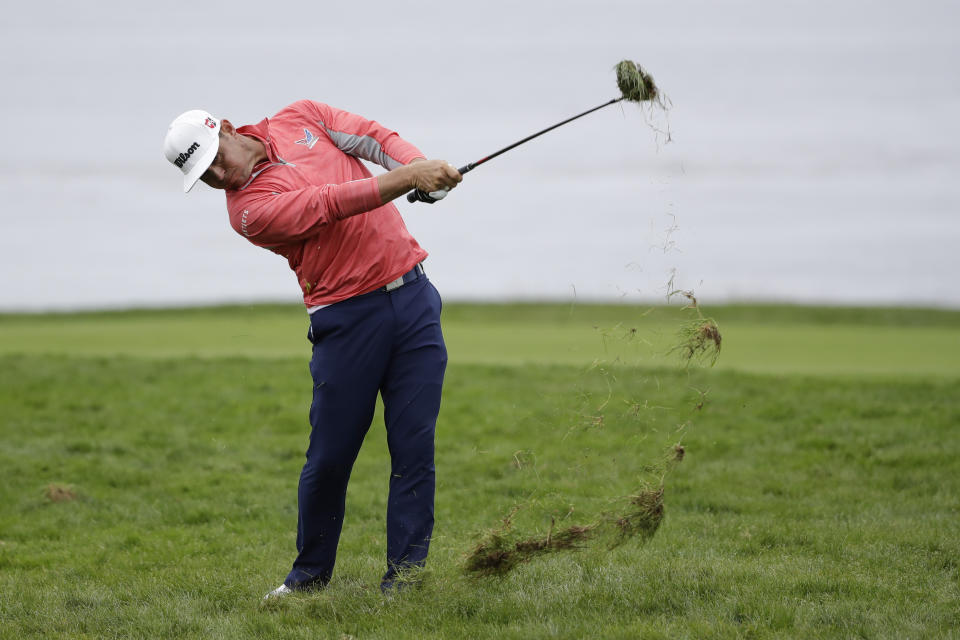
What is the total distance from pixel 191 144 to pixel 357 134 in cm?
82

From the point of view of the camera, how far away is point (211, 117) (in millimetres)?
4598

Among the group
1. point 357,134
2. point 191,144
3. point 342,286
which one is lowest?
point 342,286

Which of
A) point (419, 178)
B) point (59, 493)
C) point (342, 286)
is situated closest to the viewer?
point (419, 178)

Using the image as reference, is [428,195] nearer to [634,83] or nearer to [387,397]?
[387,397]

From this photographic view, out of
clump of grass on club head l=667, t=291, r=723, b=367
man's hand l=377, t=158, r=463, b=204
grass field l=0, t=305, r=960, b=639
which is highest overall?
man's hand l=377, t=158, r=463, b=204

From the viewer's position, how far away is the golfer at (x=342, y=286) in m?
4.54

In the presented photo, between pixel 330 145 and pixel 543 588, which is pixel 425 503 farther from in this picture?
pixel 330 145

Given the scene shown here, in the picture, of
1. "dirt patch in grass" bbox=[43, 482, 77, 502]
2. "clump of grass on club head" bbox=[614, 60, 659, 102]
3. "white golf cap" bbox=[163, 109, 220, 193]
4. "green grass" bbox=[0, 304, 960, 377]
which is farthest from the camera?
"green grass" bbox=[0, 304, 960, 377]

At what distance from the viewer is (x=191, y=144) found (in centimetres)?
449

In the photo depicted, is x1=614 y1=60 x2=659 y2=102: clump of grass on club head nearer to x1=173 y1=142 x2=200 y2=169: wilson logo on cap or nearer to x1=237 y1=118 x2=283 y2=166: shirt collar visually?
x1=237 y1=118 x2=283 y2=166: shirt collar

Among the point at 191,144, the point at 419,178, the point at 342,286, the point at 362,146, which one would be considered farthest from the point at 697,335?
the point at 191,144

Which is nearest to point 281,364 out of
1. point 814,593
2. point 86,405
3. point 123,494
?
point 86,405

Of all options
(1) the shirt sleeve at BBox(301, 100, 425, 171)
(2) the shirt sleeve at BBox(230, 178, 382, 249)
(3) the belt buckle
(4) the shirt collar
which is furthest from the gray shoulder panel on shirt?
(3) the belt buckle

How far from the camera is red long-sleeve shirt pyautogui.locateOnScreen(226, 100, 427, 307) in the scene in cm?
443
